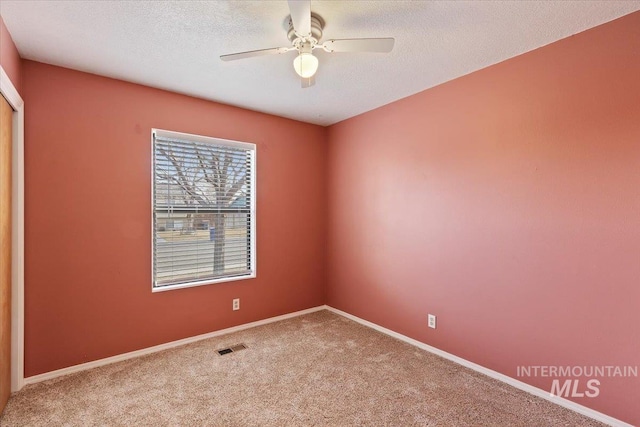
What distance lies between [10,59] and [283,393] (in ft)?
9.83

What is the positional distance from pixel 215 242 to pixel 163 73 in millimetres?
1717

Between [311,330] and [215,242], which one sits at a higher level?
[215,242]

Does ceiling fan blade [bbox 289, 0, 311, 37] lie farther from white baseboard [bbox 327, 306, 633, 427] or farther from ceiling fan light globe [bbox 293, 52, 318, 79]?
white baseboard [bbox 327, 306, 633, 427]

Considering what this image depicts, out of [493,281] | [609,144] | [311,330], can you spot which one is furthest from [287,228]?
[609,144]

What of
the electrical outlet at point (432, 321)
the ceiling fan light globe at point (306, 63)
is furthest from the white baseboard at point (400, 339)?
the ceiling fan light globe at point (306, 63)

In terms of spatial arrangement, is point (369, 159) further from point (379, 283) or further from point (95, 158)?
point (95, 158)

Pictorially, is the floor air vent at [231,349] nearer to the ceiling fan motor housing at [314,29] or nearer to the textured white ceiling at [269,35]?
the textured white ceiling at [269,35]

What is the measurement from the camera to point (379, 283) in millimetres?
3592

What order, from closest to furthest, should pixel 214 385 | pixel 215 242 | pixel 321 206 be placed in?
pixel 214 385 < pixel 215 242 < pixel 321 206

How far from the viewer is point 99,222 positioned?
9.02 feet

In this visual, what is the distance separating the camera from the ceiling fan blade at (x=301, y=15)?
1.53 m

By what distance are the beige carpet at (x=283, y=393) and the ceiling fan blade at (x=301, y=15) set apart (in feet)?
7.78

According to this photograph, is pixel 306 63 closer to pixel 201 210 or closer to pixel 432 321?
pixel 201 210

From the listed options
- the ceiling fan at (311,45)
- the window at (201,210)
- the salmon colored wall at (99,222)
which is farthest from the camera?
the window at (201,210)
